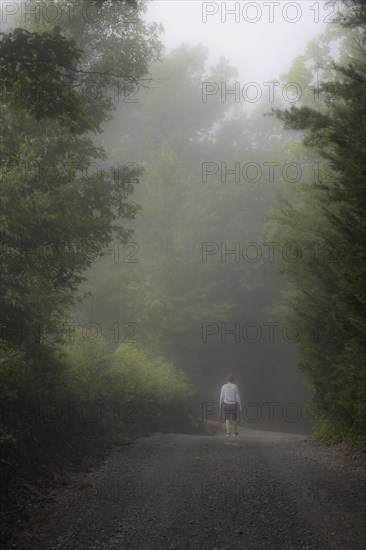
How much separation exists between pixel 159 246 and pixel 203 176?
12313mm

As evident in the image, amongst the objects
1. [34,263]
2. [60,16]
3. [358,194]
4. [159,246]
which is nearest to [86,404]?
[34,263]

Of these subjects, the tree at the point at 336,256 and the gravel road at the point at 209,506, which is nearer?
the gravel road at the point at 209,506

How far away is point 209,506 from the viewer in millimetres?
7203

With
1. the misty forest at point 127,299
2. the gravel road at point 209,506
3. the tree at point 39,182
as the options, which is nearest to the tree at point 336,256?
the misty forest at point 127,299

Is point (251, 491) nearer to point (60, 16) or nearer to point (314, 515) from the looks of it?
point (314, 515)

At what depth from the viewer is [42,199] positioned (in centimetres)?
973

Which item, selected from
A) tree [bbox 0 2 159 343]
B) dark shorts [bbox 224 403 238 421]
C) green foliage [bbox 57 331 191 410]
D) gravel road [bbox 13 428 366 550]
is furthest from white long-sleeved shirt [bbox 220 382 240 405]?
tree [bbox 0 2 159 343]

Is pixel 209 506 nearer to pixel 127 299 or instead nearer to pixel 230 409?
pixel 230 409

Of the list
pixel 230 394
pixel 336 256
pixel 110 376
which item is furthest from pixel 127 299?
pixel 336 256

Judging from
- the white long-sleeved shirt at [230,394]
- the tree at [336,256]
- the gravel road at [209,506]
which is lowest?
the gravel road at [209,506]

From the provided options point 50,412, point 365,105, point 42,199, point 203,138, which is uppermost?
point 203,138

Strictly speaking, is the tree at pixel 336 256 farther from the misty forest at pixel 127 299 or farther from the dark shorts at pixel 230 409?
the dark shorts at pixel 230 409

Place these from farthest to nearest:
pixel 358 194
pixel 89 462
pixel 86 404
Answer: pixel 86 404
pixel 89 462
pixel 358 194

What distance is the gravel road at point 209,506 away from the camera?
5906mm
